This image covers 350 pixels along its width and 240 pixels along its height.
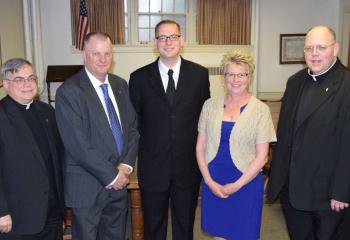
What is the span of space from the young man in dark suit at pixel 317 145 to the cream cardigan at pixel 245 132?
107mm

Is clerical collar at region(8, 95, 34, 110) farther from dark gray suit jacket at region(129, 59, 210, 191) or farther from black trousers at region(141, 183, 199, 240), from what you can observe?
black trousers at region(141, 183, 199, 240)

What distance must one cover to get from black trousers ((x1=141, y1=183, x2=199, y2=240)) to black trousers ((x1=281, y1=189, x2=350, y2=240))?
23.2 inches

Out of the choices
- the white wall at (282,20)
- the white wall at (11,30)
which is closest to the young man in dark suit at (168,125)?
the white wall at (11,30)

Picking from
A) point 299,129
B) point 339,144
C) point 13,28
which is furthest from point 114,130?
point 13,28

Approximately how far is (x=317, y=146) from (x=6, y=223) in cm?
161

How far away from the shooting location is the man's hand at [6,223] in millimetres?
1895

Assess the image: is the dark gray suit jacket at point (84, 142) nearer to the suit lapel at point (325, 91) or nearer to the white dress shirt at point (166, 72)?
the white dress shirt at point (166, 72)

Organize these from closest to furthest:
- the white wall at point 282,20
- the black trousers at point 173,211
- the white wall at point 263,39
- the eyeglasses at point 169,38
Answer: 1. the eyeglasses at point 169,38
2. the black trousers at point 173,211
3. the white wall at point 263,39
4. the white wall at point 282,20

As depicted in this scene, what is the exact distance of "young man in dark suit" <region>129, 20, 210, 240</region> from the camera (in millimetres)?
2414

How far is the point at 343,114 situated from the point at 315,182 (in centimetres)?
40

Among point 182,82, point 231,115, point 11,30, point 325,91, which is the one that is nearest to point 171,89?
point 182,82

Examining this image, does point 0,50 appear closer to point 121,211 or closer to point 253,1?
point 121,211

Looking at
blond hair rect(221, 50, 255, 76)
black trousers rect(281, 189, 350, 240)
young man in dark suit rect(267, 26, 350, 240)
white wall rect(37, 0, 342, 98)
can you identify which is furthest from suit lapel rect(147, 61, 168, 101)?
white wall rect(37, 0, 342, 98)

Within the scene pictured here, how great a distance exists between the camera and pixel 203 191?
2436mm
